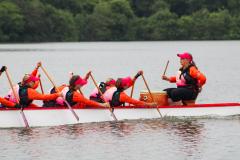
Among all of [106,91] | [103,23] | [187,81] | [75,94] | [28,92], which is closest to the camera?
[28,92]

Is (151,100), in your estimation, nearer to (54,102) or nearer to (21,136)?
(54,102)

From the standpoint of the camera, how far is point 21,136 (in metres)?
23.1

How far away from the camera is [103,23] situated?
130125 millimetres

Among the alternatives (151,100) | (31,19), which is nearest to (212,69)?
(151,100)

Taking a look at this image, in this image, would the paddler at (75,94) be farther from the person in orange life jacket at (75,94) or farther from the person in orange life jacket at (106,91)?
the person in orange life jacket at (106,91)

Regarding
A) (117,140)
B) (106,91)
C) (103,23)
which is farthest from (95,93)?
(103,23)

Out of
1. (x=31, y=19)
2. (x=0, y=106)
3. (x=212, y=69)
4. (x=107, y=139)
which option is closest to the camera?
(x=107, y=139)

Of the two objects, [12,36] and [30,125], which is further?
[12,36]

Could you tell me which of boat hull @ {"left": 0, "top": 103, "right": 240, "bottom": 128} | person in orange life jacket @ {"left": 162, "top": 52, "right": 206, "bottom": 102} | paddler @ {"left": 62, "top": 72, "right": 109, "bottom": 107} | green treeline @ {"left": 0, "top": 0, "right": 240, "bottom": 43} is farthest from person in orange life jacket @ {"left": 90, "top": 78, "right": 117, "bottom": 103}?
green treeline @ {"left": 0, "top": 0, "right": 240, "bottom": 43}

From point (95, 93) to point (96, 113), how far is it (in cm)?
95

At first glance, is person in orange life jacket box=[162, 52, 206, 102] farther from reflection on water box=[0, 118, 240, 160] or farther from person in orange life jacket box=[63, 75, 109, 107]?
person in orange life jacket box=[63, 75, 109, 107]

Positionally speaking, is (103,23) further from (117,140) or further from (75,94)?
(117,140)

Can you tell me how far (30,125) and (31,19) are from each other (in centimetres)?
10110

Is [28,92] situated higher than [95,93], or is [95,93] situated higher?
[28,92]
